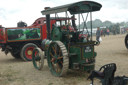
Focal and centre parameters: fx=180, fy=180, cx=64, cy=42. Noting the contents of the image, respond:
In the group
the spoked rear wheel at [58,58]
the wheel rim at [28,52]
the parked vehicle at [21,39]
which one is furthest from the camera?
the wheel rim at [28,52]

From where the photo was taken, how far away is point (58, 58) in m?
5.52

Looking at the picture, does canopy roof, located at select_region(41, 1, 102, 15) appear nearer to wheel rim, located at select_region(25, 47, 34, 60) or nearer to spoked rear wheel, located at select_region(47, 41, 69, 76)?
spoked rear wheel, located at select_region(47, 41, 69, 76)

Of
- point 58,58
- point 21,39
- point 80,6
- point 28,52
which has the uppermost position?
point 80,6

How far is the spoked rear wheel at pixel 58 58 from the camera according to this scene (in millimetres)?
5193

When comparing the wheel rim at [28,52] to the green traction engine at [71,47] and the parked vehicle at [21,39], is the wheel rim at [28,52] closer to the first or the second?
the parked vehicle at [21,39]

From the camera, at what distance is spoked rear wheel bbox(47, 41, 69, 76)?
17.0 ft

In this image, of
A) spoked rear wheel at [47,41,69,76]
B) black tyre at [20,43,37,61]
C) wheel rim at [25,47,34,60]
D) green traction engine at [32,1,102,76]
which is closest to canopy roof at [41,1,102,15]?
green traction engine at [32,1,102,76]

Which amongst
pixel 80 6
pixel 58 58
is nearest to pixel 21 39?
pixel 58 58

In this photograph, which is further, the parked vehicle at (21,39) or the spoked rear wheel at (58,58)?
the parked vehicle at (21,39)

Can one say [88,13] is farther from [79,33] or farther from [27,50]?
[27,50]

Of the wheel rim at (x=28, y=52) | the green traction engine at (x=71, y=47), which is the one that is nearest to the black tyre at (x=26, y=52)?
the wheel rim at (x=28, y=52)

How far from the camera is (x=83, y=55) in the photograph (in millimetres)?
5398

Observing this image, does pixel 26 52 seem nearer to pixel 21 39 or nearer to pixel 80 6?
pixel 21 39

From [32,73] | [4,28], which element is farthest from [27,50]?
[32,73]
